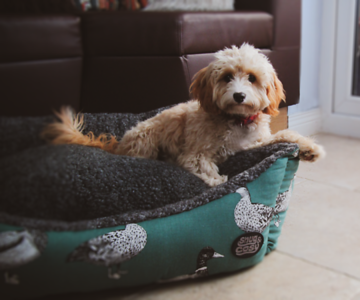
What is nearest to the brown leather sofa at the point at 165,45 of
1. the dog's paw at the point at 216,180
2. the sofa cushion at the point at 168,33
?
the sofa cushion at the point at 168,33

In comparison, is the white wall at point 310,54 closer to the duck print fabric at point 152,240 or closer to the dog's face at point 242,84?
the dog's face at point 242,84

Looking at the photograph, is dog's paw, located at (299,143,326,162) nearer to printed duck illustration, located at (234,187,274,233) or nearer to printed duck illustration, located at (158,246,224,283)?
printed duck illustration, located at (234,187,274,233)

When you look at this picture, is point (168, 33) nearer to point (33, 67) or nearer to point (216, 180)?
point (216, 180)

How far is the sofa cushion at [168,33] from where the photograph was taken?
139 cm

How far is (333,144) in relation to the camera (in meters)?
1.64

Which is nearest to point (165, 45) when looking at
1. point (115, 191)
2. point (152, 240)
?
point (115, 191)

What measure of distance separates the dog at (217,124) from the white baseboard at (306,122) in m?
0.05

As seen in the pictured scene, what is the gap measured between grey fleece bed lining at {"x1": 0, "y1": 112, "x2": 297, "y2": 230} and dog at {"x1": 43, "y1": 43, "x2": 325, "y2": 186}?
5 cm

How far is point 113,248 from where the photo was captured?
0.78 meters

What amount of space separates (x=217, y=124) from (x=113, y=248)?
0.44 metres

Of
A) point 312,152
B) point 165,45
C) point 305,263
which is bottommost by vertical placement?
point 305,263

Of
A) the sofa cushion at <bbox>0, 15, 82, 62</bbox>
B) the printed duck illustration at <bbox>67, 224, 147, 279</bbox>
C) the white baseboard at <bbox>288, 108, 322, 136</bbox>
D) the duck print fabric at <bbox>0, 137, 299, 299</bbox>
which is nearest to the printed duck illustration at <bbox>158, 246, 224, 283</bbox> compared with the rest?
the duck print fabric at <bbox>0, 137, 299, 299</bbox>

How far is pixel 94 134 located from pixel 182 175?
370 millimetres

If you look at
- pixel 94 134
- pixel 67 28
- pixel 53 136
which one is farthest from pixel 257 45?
pixel 53 136
